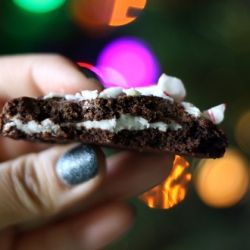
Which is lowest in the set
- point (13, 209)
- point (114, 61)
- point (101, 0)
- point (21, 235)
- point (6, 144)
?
point (21, 235)

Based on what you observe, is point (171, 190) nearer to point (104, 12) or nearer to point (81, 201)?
point (81, 201)

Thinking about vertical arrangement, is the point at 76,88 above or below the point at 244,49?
below

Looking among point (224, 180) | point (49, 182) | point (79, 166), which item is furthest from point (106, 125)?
point (224, 180)

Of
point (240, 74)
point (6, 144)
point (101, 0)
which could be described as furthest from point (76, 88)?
point (240, 74)

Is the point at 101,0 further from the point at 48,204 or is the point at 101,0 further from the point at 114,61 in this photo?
the point at 48,204

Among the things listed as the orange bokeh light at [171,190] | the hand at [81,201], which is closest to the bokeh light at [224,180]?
the orange bokeh light at [171,190]

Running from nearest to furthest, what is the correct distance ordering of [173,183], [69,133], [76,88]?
[69,133]
[76,88]
[173,183]

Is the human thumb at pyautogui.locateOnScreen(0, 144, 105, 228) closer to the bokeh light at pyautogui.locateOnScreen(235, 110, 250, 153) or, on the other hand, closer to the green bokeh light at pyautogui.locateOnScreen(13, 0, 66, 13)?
the green bokeh light at pyautogui.locateOnScreen(13, 0, 66, 13)
